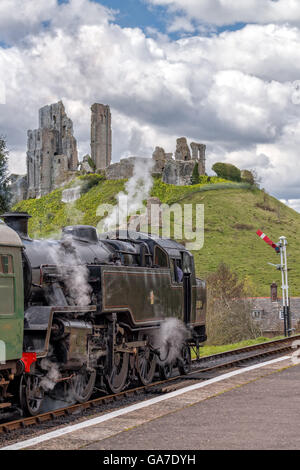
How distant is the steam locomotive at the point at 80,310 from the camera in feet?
30.4

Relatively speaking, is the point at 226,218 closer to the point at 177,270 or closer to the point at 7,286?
the point at 177,270

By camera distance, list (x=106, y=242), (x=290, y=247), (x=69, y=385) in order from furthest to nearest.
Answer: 1. (x=290, y=247)
2. (x=106, y=242)
3. (x=69, y=385)

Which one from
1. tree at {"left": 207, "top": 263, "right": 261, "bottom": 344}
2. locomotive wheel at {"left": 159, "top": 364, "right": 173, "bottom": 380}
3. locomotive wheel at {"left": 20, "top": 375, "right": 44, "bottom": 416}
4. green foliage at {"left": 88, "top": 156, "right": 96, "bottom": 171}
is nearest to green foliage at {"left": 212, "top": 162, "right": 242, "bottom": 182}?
green foliage at {"left": 88, "top": 156, "right": 96, "bottom": 171}

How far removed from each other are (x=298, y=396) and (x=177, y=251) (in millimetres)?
5690

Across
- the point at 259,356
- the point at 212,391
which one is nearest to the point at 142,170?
the point at 259,356

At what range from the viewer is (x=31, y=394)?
1004 cm

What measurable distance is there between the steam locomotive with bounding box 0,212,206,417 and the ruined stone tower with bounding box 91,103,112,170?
111628 mm

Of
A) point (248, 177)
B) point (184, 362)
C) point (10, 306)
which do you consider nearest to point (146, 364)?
point (184, 362)

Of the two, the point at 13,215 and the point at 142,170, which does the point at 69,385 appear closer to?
the point at 13,215

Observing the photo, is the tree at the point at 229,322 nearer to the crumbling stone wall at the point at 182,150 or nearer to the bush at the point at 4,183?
the bush at the point at 4,183

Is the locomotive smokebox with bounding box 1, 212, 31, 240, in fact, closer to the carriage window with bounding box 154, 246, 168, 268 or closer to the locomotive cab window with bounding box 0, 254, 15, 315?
the locomotive cab window with bounding box 0, 254, 15, 315

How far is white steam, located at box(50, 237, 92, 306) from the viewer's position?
1118 cm

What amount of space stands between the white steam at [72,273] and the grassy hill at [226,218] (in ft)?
173

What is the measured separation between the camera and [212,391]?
12023 mm
